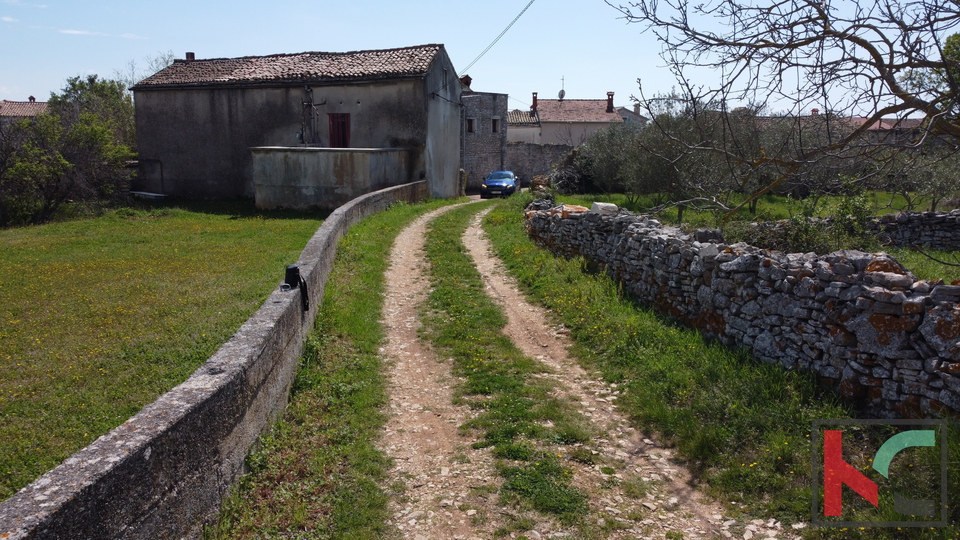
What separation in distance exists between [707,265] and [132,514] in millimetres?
6263

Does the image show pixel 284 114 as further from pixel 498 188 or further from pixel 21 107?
pixel 21 107

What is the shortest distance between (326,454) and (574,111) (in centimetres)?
4724

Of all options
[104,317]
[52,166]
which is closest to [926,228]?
[104,317]

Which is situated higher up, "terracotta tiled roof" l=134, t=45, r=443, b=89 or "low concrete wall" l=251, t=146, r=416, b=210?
"terracotta tiled roof" l=134, t=45, r=443, b=89

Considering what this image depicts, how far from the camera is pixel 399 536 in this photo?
412 cm

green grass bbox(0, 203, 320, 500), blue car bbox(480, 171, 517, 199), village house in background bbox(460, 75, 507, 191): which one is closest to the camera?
green grass bbox(0, 203, 320, 500)

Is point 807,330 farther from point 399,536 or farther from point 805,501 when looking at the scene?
point 399,536

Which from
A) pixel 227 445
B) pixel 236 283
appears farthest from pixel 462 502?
pixel 236 283

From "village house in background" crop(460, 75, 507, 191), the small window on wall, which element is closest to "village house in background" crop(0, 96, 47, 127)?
"village house in background" crop(460, 75, 507, 191)

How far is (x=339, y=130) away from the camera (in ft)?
81.4

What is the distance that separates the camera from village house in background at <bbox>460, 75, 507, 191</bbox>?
39.2 meters

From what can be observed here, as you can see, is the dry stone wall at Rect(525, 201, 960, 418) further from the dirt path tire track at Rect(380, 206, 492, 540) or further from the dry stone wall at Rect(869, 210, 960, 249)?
the dry stone wall at Rect(869, 210, 960, 249)

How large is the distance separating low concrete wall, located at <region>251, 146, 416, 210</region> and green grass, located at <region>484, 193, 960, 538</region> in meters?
14.2

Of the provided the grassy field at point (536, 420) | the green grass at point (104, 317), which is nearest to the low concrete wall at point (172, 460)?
the grassy field at point (536, 420)
